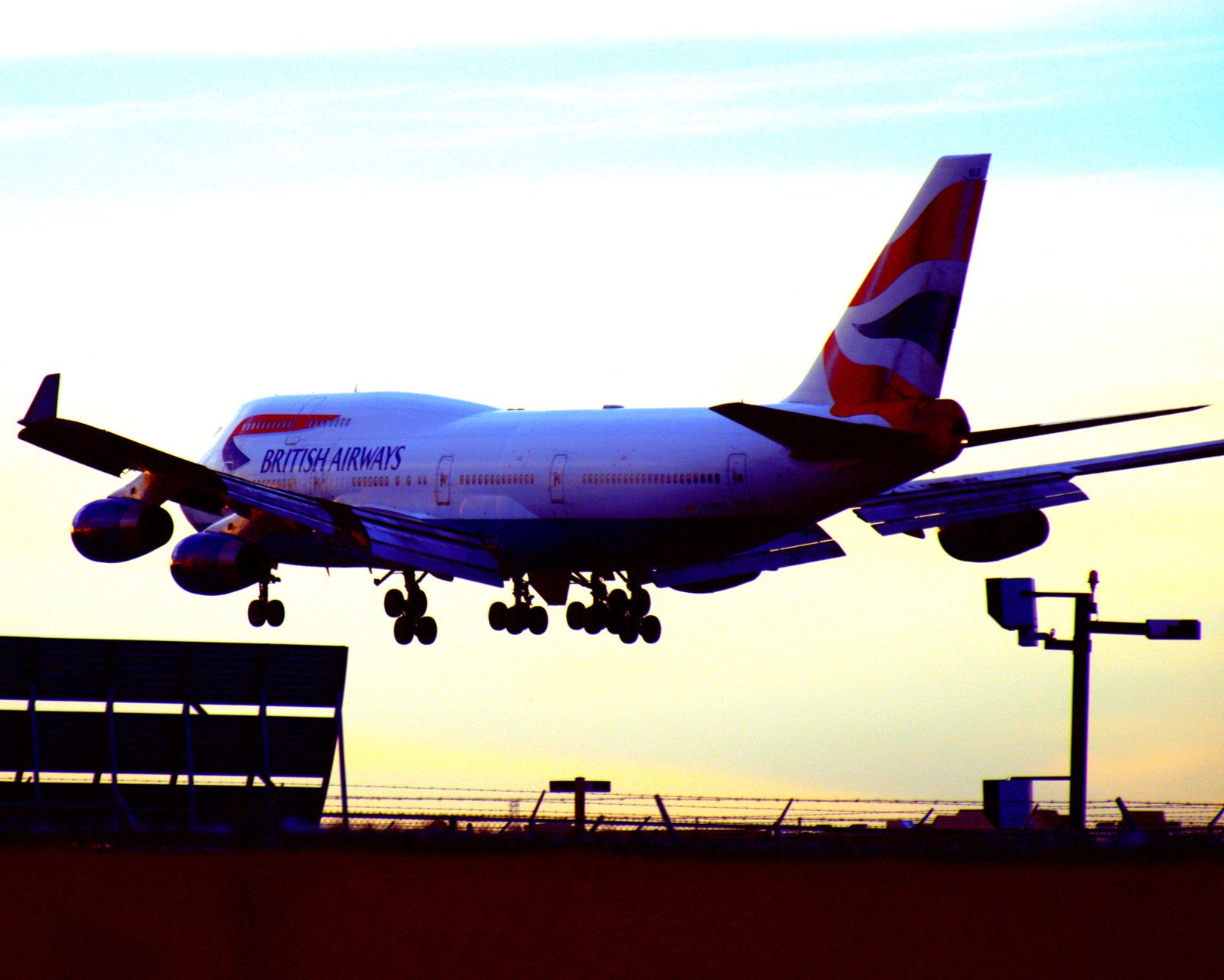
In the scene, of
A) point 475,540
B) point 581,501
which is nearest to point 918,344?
point 581,501

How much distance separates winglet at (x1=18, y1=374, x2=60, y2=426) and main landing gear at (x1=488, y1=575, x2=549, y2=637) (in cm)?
1463

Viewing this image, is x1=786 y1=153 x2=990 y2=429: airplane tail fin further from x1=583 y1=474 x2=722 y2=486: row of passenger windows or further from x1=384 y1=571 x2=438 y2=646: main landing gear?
x1=384 y1=571 x2=438 y2=646: main landing gear

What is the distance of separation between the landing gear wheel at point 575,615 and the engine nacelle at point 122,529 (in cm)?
1102

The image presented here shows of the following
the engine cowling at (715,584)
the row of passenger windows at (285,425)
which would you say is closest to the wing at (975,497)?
the engine cowling at (715,584)

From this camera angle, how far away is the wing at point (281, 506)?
1716 inches

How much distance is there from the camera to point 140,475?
49125mm

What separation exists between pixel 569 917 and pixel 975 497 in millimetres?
23660

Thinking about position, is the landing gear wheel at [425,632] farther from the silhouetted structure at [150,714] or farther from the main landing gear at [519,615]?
the silhouetted structure at [150,714]

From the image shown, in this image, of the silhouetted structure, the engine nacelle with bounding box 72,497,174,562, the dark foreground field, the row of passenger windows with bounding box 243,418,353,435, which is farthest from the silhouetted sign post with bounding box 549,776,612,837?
the row of passenger windows with bounding box 243,418,353,435

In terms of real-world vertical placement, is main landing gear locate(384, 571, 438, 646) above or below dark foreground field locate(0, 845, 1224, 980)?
above

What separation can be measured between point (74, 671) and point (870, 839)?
1640 centimetres

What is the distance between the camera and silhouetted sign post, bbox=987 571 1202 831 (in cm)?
4144

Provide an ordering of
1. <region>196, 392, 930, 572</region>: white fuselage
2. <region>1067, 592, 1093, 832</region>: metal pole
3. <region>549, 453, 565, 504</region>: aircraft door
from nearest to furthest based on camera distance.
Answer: <region>1067, 592, 1093, 832</region>: metal pole → <region>196, 392, 930, 572</region>: white fuselage → <region>549, 453, 565, 504</region>: aircraft door

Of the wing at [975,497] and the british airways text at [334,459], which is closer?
the wing at [975,497]
